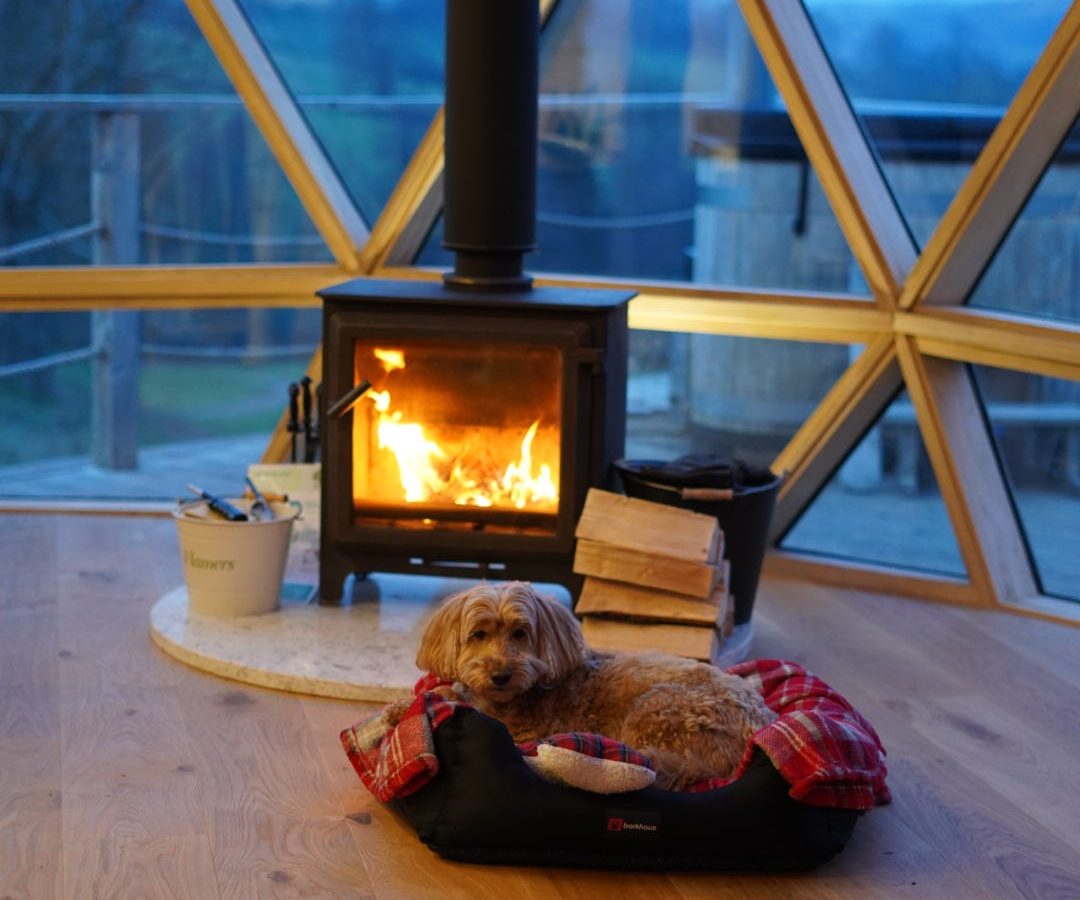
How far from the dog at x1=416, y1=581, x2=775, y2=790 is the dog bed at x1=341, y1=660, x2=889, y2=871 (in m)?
0.13

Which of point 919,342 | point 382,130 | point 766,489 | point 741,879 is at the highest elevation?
point 382,130

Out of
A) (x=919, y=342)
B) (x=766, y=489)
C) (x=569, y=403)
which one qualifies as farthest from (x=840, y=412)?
(x=569, y=403)

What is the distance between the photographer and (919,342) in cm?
532

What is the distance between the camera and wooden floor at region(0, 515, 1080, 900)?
318 centimetres

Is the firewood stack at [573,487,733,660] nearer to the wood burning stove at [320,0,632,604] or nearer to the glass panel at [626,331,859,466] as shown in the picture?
the wood burning stove at [320,0,632,604]

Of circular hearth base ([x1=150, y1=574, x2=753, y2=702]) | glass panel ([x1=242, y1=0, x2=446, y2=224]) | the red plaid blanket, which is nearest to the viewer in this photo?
the red plaid blanket

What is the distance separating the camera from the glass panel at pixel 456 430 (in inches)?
181

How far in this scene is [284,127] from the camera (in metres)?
5.97

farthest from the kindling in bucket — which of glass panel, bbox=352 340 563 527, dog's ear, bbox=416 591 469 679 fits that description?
dog's ear, bbox=416 591 469 679

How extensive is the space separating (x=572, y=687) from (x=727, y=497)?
3.71 feet

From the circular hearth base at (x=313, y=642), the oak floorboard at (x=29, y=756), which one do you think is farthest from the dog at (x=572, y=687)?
the oak floorboard at (x=29, y=756)

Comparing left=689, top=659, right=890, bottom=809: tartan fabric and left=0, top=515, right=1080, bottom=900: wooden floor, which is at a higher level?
Answer: left=689, top=659, right=890, bottom=809: tartan fabric

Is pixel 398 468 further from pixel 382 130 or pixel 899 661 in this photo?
pixel 382 130

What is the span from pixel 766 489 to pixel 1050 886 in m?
1.72
